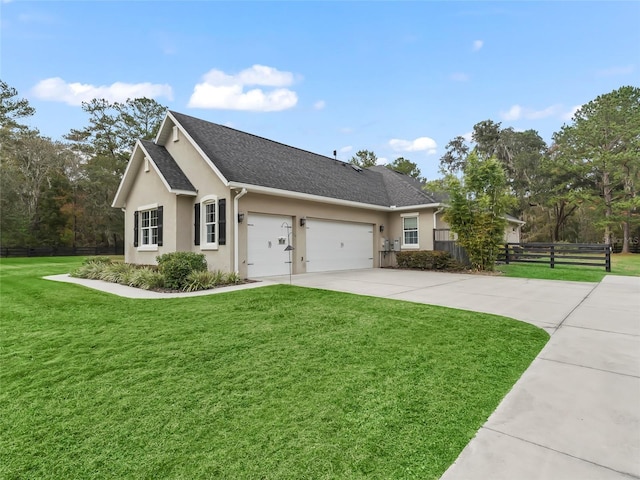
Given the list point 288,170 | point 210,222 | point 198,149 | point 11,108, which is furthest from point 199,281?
point 11,108

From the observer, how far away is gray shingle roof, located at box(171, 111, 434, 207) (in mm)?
10820

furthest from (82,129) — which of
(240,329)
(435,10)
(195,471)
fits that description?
(195,471)

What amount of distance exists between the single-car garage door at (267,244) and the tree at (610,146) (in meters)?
27.8

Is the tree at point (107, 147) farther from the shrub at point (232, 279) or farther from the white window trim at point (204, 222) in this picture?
the shrub at point (232, 279)

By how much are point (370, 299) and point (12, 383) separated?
541 cm

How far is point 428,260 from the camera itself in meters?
13.3

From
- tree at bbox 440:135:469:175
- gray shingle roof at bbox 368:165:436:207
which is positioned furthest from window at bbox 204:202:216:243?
tree at bbox 440:135:469:175

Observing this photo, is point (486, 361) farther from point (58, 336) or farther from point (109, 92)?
point (109, 92)

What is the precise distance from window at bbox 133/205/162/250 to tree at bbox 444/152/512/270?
1098cm

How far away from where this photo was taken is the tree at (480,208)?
38.3 ft

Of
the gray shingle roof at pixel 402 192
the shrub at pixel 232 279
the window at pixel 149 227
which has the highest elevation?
the gray shingle roof at pixel 402 192

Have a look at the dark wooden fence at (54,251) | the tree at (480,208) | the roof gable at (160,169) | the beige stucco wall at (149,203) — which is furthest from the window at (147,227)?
the dark wooden fence at (54,251)

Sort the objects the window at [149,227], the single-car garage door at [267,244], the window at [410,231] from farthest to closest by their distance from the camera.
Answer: the window at [410,231]
the window at [149,227]
the single-car garage door at [267,244]

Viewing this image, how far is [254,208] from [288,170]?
306 cm
